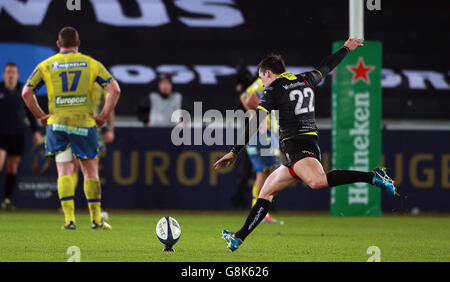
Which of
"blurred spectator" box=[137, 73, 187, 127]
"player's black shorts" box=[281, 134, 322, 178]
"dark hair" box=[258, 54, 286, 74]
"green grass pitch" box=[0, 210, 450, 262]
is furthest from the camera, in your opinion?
"blurred spectator" box=[137, 73, 187, 127]

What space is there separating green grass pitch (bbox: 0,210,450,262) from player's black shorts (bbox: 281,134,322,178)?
0.81 meters

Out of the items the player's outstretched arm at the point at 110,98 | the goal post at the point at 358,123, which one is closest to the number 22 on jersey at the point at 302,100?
the player's outstretched arm at the point at 110,98

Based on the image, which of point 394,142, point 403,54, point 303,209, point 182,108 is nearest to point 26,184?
point 182,108

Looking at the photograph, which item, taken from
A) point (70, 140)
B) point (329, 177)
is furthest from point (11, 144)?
point (329, 177)

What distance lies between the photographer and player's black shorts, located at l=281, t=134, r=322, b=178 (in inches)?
301

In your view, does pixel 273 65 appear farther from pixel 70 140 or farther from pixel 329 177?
pixel 70 140

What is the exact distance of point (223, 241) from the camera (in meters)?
8.84

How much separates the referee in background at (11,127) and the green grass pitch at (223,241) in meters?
0.84

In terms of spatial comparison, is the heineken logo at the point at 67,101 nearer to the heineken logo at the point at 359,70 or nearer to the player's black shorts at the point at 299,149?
the player's black shorts at the point at 299,149

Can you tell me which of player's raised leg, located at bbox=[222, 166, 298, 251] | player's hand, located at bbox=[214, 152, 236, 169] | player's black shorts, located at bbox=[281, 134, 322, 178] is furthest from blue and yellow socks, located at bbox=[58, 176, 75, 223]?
player's black shorts, located at bbox=[281, 134, 322, 178]

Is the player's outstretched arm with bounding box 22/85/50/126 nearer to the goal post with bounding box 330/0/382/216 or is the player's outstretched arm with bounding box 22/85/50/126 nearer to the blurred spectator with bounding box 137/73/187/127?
the blurred spectator with bounding box 137/73/187/127

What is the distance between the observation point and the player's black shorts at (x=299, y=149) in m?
7.66

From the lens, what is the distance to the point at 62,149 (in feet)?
31.8

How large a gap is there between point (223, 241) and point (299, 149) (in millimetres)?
1630
